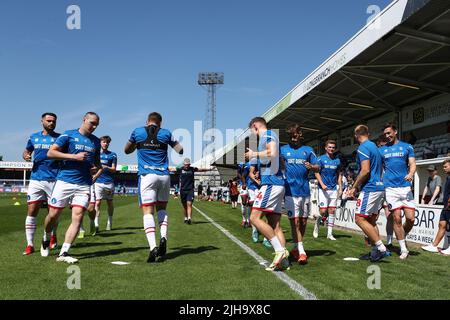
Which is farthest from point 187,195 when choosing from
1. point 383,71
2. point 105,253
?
point 383,71

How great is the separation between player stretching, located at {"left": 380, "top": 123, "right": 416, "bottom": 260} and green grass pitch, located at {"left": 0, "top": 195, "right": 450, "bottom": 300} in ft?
2.00

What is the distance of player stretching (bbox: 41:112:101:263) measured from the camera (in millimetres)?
6434

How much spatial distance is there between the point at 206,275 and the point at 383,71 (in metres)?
16.0

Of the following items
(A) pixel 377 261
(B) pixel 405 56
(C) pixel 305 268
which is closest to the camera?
(C) pixel 305 268

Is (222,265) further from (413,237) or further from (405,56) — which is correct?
(405,56)

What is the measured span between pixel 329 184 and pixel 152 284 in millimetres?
6370

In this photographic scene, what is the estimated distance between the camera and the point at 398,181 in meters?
7.74

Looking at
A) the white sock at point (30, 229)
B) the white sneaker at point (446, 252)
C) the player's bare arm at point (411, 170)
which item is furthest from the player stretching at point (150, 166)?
the white sneaker at point (446, 252)

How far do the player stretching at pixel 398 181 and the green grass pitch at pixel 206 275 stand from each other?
611mm

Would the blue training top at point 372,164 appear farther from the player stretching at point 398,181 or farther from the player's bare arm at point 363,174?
the player stretching at point 398,181

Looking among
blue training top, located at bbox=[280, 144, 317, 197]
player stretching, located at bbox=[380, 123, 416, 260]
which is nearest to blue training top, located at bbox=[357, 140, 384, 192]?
player stretching, located at bbox=[380, 123, 416, 260]

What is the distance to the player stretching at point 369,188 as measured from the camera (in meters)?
6.96
